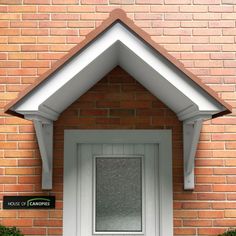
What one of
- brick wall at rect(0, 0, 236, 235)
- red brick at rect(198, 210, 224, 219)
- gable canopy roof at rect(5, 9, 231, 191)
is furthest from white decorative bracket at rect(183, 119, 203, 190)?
gable canopy roof at rect(5, 9, 231, 191)

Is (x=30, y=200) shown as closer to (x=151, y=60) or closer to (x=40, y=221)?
(x=40, y=221)

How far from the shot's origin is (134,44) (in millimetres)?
3186

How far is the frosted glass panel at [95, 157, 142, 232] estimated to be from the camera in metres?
4.08

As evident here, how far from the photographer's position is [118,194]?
412 cm

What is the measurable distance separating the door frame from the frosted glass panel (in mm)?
228

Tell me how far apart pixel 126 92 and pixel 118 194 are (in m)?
1.03

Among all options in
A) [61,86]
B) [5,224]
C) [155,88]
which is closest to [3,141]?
[5,224]

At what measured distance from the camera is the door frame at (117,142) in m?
3.96

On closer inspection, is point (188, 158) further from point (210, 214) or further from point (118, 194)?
point (118, 194)

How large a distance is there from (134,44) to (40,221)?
77.0 inches

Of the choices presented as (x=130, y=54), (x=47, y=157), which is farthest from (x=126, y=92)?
(x=47, y=157)

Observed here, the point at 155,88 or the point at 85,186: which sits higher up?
the point at 155,88

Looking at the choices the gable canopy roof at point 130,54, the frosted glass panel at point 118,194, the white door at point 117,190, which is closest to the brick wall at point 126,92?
the white door at point 117,190

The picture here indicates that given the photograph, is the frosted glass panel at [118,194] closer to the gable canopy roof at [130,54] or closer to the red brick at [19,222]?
the red brick at [19,222]
